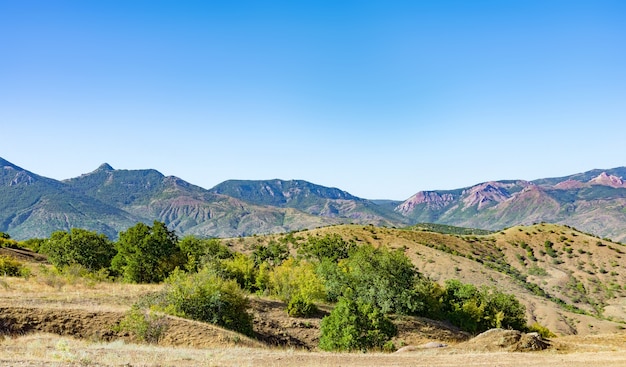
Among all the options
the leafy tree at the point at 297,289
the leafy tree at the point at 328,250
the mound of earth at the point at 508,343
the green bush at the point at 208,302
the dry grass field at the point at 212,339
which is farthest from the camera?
the leafy tree at the point at 328,250

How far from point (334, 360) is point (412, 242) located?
104m

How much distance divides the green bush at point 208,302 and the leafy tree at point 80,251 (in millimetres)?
30928

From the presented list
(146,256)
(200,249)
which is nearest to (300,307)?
(146,256)

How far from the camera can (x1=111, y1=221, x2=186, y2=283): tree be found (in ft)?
182

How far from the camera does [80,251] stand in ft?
202

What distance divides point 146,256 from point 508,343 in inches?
1724

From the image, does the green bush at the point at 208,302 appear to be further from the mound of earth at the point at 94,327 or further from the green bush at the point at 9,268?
the green bush at the point at 9,268

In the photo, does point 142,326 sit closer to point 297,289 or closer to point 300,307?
point 300,307

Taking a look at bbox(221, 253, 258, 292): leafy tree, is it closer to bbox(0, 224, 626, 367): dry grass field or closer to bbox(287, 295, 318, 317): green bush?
bbox(0, 224, 626, 367): dry grass field

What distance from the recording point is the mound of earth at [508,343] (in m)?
28.3

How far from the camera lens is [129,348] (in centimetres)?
2244

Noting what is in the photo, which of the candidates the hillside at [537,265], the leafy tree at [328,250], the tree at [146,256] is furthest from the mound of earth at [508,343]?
the leafy tree at [328,250]

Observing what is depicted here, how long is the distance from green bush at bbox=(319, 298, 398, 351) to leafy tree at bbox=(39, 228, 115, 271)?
40576 millimetres

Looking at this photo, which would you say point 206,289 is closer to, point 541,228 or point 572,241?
point 572,241
